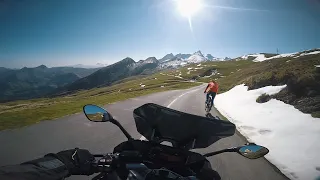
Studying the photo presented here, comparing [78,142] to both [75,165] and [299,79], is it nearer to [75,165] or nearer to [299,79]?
[75,165]

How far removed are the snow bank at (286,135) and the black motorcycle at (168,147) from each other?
5.18m

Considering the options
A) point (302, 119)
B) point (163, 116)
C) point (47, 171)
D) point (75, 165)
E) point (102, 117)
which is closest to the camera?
point (47, 171)

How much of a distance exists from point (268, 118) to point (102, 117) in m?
13.8


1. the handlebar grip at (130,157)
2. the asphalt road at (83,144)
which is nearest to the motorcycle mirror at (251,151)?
the handlebar grip at (130,157)

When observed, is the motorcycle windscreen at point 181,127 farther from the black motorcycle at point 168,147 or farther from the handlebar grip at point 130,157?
the handlebar grip at point 130,157

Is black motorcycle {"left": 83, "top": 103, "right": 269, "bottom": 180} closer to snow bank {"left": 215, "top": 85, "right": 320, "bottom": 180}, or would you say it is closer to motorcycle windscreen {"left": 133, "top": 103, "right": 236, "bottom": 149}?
motorcycle windscreen {"left": 133, "top": 103, "right": 236, "bottom": 149}

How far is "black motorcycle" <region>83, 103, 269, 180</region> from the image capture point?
2.43 m

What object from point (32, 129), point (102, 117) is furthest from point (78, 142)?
point (102, 117)

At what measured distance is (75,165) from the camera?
7.42ft

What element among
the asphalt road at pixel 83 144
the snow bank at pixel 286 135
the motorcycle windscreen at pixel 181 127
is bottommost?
the snow bank at pixel 286 135

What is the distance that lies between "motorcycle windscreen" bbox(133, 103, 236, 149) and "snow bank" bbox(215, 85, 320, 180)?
17.0 feet

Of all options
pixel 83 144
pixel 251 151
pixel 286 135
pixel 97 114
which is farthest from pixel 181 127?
pixel 286 135

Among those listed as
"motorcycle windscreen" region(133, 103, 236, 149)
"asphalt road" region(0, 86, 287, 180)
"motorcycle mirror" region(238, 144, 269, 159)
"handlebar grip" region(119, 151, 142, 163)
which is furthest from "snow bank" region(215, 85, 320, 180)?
"handlebar grip" region(119, 151, 142, 163)

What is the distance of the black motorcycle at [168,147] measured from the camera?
2.43m
